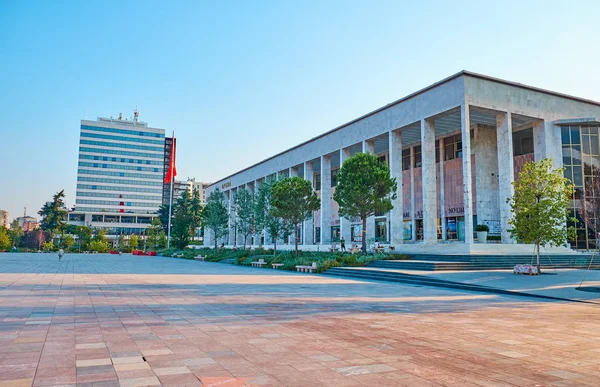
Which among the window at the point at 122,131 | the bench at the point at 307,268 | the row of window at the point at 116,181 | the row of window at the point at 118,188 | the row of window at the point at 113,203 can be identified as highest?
the window at the point at 122,131

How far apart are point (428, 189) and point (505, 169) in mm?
5882

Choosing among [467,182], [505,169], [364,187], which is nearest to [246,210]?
[364,187]

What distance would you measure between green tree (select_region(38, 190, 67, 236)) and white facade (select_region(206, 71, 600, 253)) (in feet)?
239

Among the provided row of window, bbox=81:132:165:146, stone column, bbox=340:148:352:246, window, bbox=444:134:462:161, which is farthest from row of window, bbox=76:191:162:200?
window, bbox=444:134:462:161

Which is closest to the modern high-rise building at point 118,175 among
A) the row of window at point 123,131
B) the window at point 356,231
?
the row of window at point 123,131

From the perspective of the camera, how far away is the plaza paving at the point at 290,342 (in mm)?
5172

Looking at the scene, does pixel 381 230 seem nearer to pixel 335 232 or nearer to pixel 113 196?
pixel 335 232

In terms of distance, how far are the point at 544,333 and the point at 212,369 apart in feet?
21.9

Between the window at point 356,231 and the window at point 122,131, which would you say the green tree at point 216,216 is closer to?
the window at point 356,231

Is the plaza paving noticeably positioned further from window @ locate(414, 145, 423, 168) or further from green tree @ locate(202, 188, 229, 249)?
green tree @ locate(202, 188, 229, 249)

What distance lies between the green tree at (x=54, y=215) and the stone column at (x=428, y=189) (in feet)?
286

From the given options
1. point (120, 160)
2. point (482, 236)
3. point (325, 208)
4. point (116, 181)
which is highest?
point (120, 160)

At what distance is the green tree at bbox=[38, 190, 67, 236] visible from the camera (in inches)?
3730

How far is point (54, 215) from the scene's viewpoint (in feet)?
312
